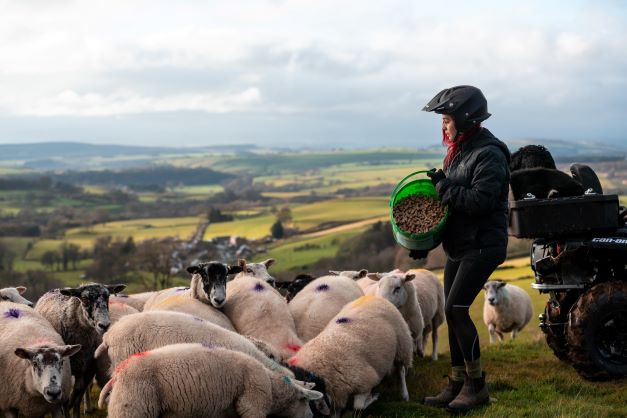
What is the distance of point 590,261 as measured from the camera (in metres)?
8.55

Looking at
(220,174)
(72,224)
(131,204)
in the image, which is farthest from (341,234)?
(220,174)

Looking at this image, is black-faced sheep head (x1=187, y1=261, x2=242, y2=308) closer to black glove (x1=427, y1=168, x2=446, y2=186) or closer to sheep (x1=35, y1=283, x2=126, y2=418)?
sheep (x1=35, y1=283, x2=126, y2=418)

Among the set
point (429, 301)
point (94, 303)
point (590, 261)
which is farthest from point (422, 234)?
point (429, 301)

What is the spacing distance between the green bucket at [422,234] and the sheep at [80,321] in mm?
3946

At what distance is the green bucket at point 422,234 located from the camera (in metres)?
6.82

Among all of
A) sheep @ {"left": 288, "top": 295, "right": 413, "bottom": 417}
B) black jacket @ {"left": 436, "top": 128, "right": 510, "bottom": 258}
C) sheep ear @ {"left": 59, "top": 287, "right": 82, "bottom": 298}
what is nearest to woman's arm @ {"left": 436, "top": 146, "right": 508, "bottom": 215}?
black jacket @ {"left": 436, "top": 128, "right": 510, "bottom": 258}

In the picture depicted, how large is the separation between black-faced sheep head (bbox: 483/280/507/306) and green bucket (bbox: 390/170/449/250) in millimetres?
8711

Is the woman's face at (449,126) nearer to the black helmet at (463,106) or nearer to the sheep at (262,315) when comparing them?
the black helmet at (463,106)

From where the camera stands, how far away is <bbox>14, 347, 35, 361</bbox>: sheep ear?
23.2ft

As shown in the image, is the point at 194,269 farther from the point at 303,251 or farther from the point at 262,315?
the point at 303,251

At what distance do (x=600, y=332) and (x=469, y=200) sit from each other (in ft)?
10.1

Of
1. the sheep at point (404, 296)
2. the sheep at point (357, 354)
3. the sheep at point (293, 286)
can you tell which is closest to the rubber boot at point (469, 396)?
the sheep at point (357, 354)

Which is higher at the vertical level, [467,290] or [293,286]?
[467,290]

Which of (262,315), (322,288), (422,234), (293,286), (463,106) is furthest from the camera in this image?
(293,286)
